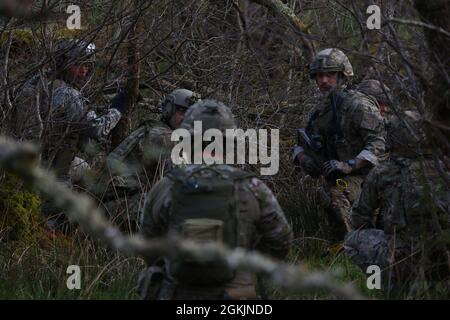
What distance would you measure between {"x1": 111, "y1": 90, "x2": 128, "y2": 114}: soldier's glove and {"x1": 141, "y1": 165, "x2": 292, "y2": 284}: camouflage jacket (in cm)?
446

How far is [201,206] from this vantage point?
5398mm

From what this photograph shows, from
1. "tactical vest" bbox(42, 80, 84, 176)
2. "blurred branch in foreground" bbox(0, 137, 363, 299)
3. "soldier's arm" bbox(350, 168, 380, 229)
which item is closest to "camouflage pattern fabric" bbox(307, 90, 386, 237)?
"soldier's arm" bbox(350, 168, 380, 229)

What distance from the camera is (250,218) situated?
5.59m

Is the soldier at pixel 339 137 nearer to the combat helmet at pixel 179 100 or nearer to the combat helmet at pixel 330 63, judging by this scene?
the combat helmet at pixel 330 63

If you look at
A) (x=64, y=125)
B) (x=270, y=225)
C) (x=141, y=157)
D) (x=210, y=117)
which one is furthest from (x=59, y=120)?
(x=270, y=225)

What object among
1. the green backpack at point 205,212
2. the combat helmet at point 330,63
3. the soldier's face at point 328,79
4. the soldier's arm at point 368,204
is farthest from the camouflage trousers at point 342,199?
the green backpack at point 205,212

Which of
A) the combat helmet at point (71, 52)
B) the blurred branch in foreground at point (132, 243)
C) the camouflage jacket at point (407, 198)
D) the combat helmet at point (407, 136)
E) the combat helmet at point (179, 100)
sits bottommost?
the blurred branch in foreground at point (132, 243)

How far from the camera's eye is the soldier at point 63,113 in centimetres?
850

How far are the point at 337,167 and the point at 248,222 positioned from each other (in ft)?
13.0

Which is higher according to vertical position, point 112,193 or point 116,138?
point 116,138

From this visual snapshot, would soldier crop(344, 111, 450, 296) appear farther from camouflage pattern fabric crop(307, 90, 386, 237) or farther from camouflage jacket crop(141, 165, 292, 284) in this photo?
camouflage pattern fabric crop(307, 90, 386, 237)
